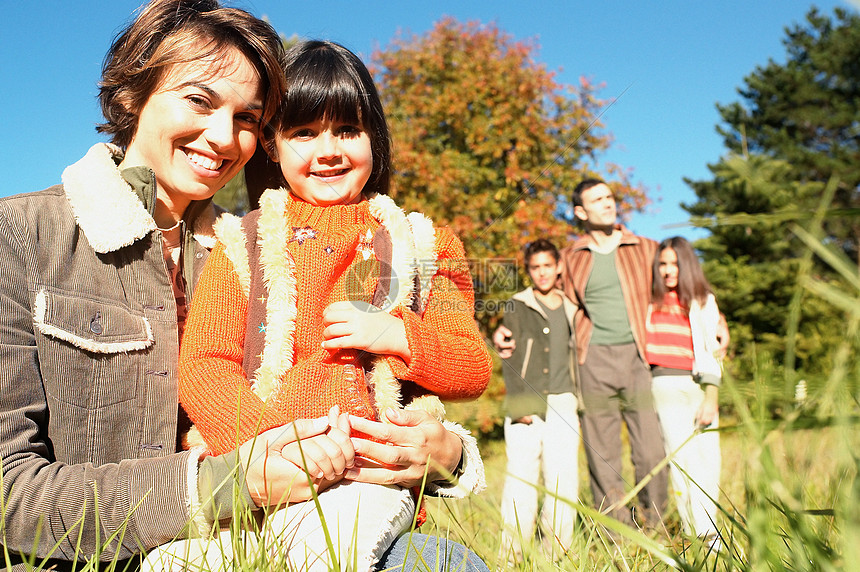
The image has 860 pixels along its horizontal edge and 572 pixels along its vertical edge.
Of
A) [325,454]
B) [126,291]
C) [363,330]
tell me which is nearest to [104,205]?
[126,291]

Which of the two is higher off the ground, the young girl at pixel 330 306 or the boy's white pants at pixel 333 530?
the young girl at pixel 330 306

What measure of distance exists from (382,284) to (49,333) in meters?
0.71

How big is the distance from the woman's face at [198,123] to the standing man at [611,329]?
2888 millimetres

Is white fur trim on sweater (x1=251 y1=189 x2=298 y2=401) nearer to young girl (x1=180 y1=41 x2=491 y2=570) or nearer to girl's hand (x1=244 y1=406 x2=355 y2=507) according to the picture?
young girl (x1=180 y1=41 x2=491 y2=570)

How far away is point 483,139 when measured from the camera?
7984mm

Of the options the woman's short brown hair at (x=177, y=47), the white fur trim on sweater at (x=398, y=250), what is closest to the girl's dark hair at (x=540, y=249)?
the white fur trim on sweater at (x=398, y=250)

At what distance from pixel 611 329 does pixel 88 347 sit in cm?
332

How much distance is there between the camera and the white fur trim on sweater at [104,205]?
1.41 meters

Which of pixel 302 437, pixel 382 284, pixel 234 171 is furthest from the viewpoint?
pixel 234 171

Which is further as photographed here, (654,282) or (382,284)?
(654,282)

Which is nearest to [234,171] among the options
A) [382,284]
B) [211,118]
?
[211,118]

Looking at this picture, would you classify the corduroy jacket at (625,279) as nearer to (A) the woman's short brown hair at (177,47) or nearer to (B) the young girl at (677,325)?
(B) the young girl at (677,325)

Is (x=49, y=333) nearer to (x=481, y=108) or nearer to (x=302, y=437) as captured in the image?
(x=302, y=437)

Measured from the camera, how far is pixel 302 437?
118 centimetres
